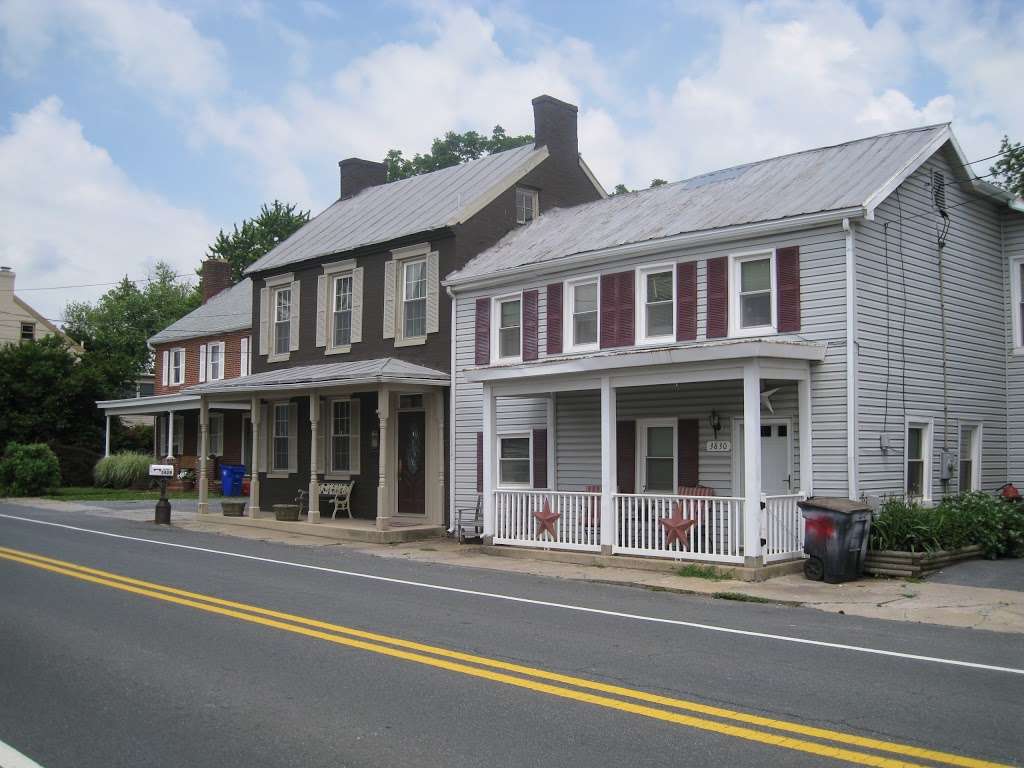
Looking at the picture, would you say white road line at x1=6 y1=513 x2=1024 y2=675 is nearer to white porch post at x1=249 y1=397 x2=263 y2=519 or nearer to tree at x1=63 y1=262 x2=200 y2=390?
white porch post at x1=249 y1=397 x2=263 y2=519

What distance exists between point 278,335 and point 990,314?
17.3 m

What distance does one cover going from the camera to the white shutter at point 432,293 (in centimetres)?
2152

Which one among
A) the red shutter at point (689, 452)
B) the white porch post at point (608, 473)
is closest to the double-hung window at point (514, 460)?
the red shutter at point (689, 452)

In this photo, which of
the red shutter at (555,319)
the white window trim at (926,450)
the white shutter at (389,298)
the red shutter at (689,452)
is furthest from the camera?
the white shutter at (389,298)

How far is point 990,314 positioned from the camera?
60.5ft

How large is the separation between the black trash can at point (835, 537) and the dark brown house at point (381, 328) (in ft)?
29.6

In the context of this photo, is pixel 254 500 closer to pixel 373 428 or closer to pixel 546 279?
pixel 373 428

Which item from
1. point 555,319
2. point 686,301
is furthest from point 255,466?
point 686,301

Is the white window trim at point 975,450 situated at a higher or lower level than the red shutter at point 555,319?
lower

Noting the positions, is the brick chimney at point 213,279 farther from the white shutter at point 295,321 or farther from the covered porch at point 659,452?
the covered porch at point 659,452

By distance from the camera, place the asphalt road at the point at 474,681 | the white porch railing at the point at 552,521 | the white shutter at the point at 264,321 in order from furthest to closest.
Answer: the white shutter at the point at 264,321, the white porch railing at the point at 552,521, the asphalt road at the point at 474,681

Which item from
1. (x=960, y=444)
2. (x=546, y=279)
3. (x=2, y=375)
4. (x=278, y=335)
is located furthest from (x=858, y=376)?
(x=2, y=375)

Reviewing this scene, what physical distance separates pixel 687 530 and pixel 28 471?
2518 centimetres

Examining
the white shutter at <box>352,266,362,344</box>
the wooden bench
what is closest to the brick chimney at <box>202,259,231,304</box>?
the white shutter at <box>352,266,362,344</box>
